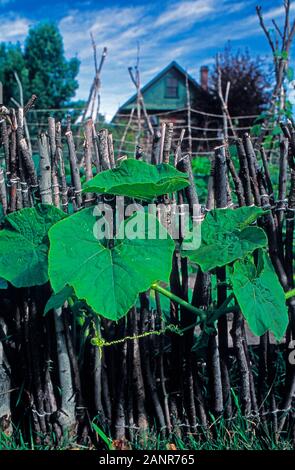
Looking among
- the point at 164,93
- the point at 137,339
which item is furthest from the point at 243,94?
the point at 137,339

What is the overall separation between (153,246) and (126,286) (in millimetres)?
152

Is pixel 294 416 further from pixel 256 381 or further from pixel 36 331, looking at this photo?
pixel 36 331

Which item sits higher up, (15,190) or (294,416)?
(15,190)

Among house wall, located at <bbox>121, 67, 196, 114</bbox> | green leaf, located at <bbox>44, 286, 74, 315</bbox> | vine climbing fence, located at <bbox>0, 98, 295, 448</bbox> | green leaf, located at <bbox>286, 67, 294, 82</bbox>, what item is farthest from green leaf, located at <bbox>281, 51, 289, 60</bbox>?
house wall, located at <bbox>121, 67, 196, 114</bbox>

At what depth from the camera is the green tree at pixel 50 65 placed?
953 inches

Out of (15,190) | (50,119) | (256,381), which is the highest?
(50,119)

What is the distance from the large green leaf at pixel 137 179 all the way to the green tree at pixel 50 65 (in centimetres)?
2305

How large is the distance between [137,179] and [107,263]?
285mm

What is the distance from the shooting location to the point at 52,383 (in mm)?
2117

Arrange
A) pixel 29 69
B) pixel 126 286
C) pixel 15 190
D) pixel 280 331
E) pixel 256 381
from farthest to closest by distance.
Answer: pixel 29 69 → pixel 256 381 → pixel 15 190 → pixel 280 331 → pixel 126 286

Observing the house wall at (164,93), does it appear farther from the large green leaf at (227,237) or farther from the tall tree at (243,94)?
the large green leaf at (227,237)

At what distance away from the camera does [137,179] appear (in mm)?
1706
